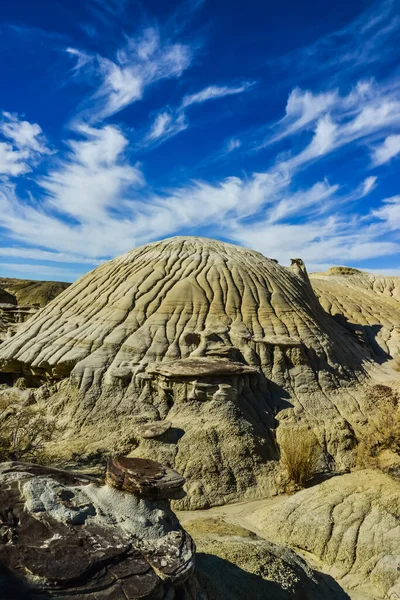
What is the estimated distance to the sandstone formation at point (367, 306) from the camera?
19.7 m

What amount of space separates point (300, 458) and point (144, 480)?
23.6ft

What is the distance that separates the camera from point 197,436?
10086 millimetres

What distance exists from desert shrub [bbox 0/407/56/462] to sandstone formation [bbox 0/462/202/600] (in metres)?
6.46

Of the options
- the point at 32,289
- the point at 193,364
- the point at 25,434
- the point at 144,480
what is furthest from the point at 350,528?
the point at 32,289

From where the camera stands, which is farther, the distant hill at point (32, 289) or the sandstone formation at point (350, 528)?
the distant hill at point (32, 289)

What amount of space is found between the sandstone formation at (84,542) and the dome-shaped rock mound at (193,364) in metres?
6.13

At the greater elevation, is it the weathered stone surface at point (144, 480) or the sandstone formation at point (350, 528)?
the weathered stone surface at point (144, 480)

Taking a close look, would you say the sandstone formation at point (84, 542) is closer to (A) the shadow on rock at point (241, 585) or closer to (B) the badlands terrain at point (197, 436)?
(B) the badlands terrain at point (197, 436)

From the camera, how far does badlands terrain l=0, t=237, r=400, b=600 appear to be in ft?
10.4

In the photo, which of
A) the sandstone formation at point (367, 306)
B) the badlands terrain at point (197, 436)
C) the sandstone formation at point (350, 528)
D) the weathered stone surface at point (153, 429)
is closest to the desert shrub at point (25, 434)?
the badlands terrain at point (197, 436)

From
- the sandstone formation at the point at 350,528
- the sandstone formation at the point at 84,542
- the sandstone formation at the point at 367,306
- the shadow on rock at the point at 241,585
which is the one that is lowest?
the sandstone formation at the point at 350,528

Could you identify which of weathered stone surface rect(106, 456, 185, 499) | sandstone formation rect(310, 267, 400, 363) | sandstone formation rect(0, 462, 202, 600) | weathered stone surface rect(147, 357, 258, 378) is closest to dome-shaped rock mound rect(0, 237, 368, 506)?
weathered stone surface rect(147, 357, 258, 378)

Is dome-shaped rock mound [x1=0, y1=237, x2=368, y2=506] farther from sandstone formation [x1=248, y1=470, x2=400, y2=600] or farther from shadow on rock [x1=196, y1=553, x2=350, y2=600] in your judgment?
shadow on rock [x1=196, y1=553, x2=350, y2=600]

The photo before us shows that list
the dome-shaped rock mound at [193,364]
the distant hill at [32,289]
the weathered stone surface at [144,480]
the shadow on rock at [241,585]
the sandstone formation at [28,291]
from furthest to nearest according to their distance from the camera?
the distant hill at [32,289], the sandstone formation at [28,291], the dome-shaped rock mound at [193,364], the shadow on rock at [241,585], the weathered stone surface at [144,480]
